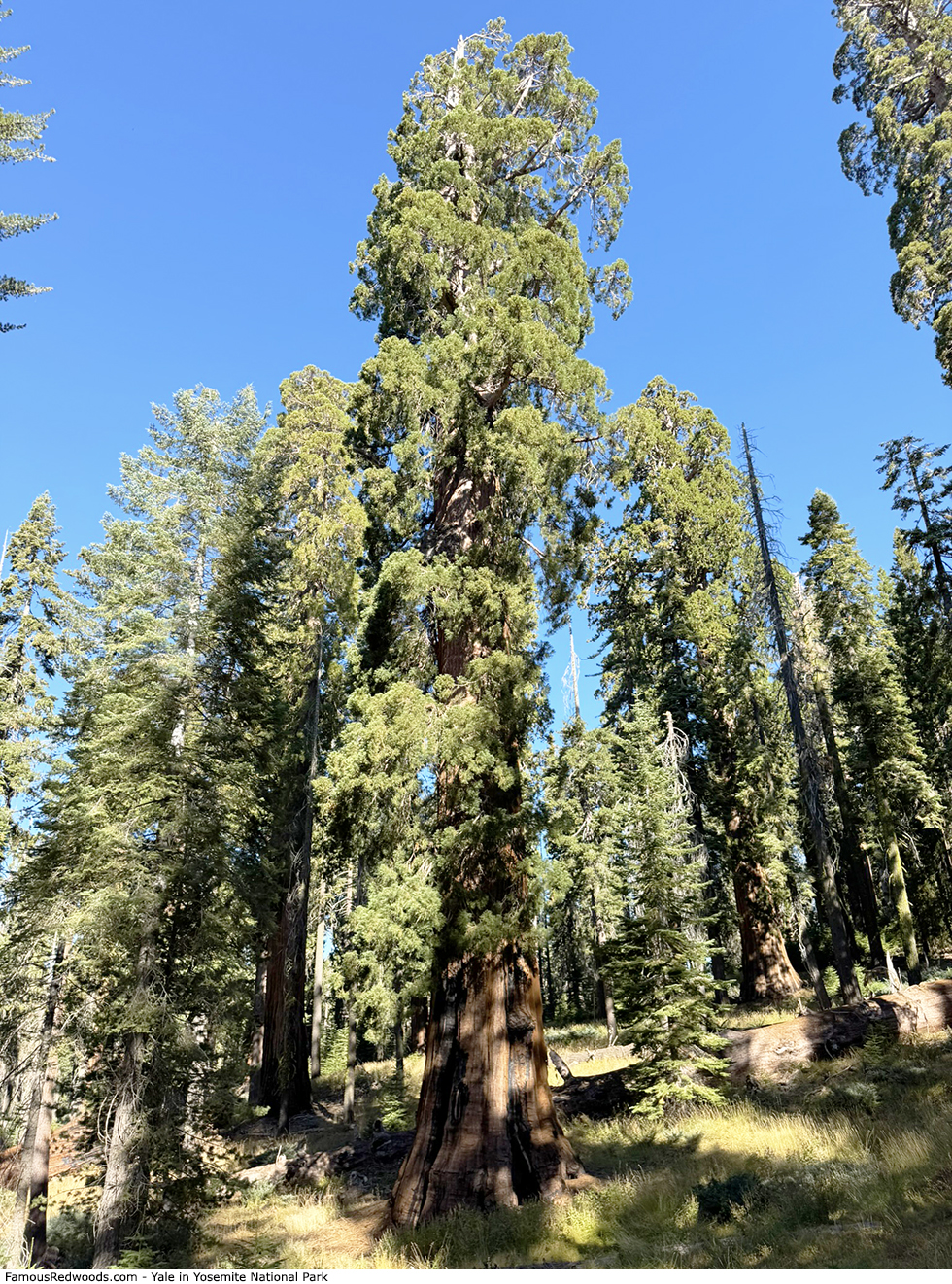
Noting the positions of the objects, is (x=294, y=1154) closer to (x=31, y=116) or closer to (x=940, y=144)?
(x=31, y=116)

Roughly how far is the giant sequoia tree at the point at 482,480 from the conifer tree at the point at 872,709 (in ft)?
49.6

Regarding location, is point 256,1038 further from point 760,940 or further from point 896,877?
point 896,877

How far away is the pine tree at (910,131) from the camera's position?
1325 centimetres

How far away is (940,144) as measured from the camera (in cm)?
1282

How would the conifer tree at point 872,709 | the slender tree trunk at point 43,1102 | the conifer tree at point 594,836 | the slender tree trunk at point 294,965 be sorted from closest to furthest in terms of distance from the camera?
the slender tree trunk at point 43,1102 → the slender tree trunk at point 294,965 → the conifer tree at point 594,836 → the conifer tree at point 872,709

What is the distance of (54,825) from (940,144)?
62.9 feet

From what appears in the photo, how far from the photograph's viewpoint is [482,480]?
11.0m

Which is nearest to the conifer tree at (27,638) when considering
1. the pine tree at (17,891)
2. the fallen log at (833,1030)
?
the pine tree at (17,891)

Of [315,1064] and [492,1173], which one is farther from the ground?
[492,1173]

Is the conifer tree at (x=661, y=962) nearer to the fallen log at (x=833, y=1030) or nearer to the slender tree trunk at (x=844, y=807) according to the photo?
the fallen log at (x=833, y=1030)

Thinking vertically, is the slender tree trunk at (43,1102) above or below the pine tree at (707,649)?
below

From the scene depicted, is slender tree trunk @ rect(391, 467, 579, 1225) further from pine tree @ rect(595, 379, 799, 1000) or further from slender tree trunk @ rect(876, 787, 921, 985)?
slender tree trunk @ rect(876, 787, 921, 985)

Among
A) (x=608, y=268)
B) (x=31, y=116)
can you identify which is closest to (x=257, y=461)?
(x=31, y=116)

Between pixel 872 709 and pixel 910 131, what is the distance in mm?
15570
